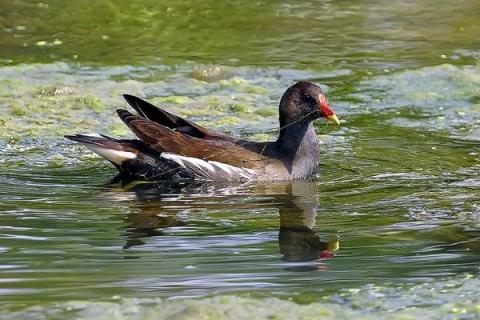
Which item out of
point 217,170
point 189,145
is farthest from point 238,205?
point 189,145

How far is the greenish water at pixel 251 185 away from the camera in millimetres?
4984

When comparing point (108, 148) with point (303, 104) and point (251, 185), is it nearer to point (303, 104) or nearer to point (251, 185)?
point (251, 185)

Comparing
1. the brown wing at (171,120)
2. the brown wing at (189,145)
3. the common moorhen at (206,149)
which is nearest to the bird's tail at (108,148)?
the common moorhen at (206,149)

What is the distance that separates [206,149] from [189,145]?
120 mm

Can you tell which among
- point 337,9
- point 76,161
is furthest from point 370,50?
point 76,161

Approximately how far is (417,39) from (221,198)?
4.83 meters

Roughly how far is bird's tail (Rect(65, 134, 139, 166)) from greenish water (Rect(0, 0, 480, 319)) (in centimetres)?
14

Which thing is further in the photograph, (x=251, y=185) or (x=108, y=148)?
(x=108, y=148)

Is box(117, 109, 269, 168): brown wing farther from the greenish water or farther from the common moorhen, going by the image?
the greenish water

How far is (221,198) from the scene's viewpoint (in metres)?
7.41

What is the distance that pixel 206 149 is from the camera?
313 inches

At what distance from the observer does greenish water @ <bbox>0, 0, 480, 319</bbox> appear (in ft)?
16.4

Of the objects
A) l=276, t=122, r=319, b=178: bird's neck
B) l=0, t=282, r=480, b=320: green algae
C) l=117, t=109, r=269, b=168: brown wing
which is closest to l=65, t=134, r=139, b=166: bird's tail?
l=117, t=109, r=269, b=168: brown wing

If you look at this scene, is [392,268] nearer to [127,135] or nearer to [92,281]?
[92,281]
